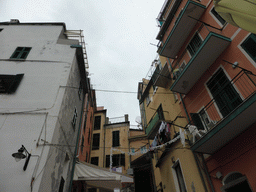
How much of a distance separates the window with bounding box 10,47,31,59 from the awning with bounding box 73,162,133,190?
25.6 ft

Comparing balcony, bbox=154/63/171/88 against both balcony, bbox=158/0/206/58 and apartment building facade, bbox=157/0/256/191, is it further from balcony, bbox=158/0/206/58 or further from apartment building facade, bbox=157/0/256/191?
apartment building facade, bbox=157/0/256/191

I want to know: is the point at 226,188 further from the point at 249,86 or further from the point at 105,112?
the point at 105,112

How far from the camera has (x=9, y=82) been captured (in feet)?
29.7

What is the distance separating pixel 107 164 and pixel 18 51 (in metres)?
16.0

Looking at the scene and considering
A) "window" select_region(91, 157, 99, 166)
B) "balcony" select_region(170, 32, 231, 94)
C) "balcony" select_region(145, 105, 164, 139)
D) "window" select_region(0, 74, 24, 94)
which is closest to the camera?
"balcony" select_region(170, 32, 231, 94)

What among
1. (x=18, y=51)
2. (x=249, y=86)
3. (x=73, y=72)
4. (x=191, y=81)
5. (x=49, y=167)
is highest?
(x=18, y=51)

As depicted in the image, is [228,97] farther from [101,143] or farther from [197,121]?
[101,143]

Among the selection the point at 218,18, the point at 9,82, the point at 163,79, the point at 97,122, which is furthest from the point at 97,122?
the point at 218,18

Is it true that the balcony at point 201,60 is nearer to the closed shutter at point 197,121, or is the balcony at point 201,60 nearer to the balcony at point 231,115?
the balcony at point 231,115

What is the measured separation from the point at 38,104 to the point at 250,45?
33.4 feet

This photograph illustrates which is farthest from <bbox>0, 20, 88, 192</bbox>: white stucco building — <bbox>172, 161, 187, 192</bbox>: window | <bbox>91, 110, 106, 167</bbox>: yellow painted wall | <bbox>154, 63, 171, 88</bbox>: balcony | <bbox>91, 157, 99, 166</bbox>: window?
<bbox>91, 157, 99, 166</bbox>: window

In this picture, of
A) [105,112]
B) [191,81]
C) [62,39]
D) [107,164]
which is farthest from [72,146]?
[105,112]

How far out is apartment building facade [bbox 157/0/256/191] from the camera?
21.6ft

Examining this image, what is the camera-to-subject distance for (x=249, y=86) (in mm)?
6758
